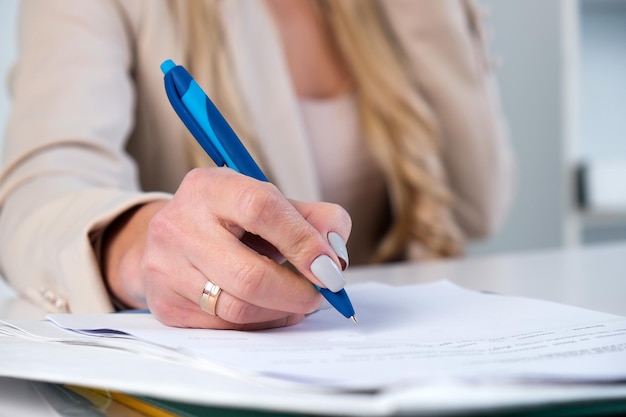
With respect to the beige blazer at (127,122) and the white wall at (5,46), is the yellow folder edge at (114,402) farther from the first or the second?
the white wall at (5,46)

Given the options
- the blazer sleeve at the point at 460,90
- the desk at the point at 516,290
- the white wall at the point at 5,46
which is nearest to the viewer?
the desk at the point at 516,290

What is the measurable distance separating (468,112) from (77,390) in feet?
3.04

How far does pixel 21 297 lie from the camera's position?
2.00 ft

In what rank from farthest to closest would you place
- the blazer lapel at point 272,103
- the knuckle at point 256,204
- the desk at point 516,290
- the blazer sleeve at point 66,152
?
the blazer lapel at point 272,103 → the blazer sleeve at point 66,152 → the knuckle at point 256,204 → the desk at point 516,290

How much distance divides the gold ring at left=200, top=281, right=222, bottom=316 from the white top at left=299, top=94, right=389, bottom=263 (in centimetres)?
70

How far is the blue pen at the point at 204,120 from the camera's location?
36 cm

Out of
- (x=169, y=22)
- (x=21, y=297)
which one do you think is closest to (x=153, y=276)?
(x=21, y=297)

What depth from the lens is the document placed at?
0.22 meters

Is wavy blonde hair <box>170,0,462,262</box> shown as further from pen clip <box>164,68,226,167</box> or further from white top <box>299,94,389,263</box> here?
pen clip <box>164,68,226,167</box>

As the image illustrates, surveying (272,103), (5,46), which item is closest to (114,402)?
(272,103)

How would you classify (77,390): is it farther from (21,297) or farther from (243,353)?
(21,297)

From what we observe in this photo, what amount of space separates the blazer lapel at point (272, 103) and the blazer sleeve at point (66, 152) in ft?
0.48

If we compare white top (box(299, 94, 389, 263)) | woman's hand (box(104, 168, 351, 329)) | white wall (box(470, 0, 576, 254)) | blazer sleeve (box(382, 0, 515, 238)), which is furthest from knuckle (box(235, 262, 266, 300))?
white wall (box(470, 0, 576, 254))

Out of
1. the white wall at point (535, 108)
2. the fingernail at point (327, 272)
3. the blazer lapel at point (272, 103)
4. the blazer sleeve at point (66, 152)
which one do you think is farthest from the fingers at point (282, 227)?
the white wall at point (535, 108)
